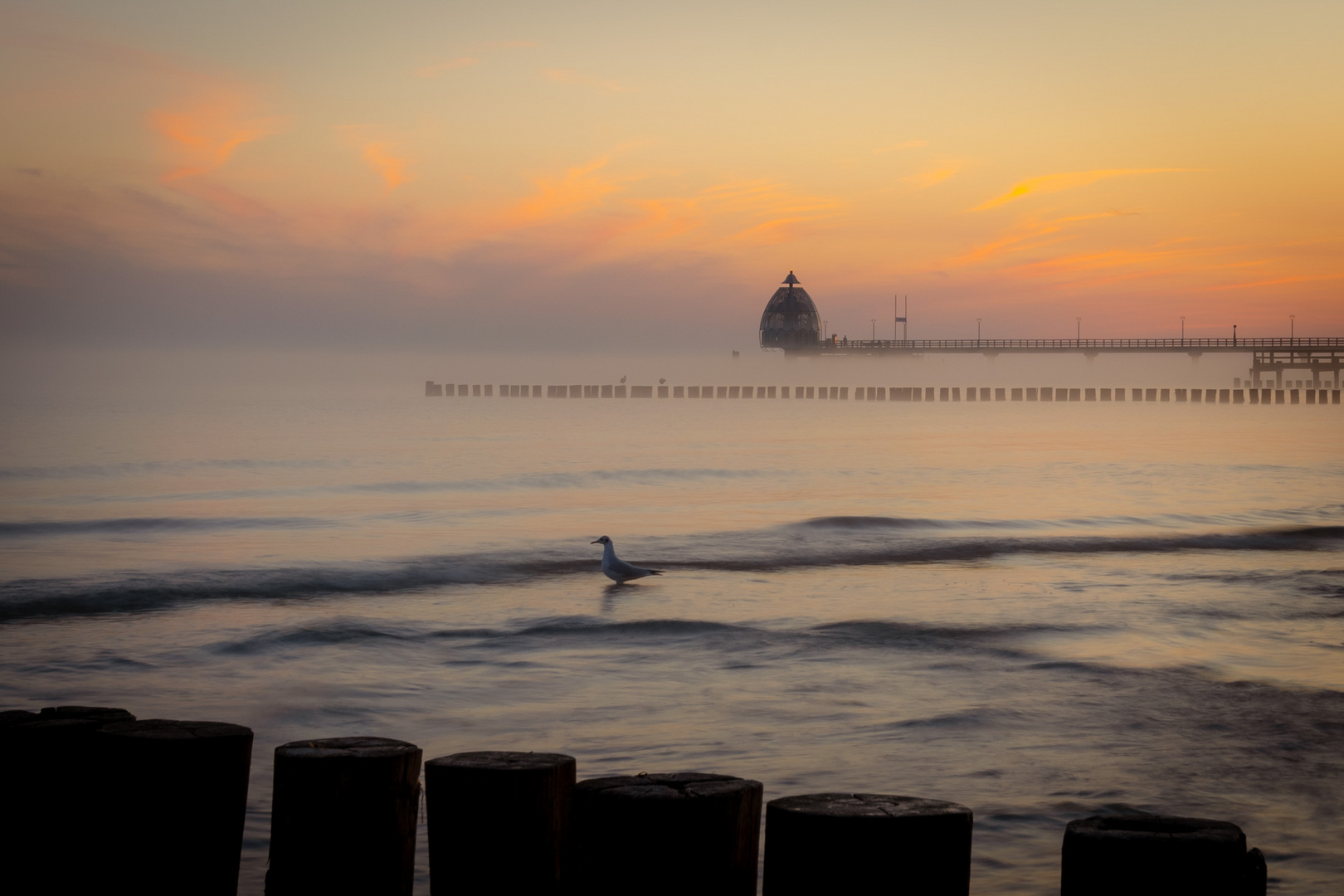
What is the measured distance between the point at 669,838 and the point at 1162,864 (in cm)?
87

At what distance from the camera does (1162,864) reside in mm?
2146

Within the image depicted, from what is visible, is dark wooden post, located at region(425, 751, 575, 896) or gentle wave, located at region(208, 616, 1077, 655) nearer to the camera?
dark wooden post, located at region(425, 751, 575, 896)

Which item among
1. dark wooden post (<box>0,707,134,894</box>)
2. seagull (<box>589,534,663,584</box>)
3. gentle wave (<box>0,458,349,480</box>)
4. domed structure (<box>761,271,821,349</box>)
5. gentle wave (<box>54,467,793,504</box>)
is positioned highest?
domed structure (<box>761,271,821,349</box>)

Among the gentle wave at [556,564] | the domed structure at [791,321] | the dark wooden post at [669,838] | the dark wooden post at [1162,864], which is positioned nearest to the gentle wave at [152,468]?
the gentle wave at [556,564]

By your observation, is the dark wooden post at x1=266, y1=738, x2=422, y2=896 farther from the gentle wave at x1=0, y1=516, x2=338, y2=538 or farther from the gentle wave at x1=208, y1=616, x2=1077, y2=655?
the gentle wave at x1=0, y1=516, x2=338, y2=538

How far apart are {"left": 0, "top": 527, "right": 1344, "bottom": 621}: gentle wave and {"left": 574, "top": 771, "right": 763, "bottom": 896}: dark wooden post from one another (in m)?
11.3

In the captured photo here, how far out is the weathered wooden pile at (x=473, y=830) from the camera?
2.23 metres

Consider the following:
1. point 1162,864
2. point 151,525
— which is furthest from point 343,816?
point 151,525

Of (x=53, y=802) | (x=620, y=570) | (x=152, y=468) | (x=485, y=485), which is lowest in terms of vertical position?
(x=485, y=485)

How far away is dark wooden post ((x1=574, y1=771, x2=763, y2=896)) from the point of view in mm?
2314

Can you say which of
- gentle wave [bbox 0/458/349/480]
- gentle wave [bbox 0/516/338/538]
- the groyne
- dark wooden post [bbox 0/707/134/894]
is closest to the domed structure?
the groyne

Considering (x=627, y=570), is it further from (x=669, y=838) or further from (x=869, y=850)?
(x=869, y=850)

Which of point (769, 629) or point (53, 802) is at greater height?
point (53, 802)

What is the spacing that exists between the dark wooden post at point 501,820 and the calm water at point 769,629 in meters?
2.31
